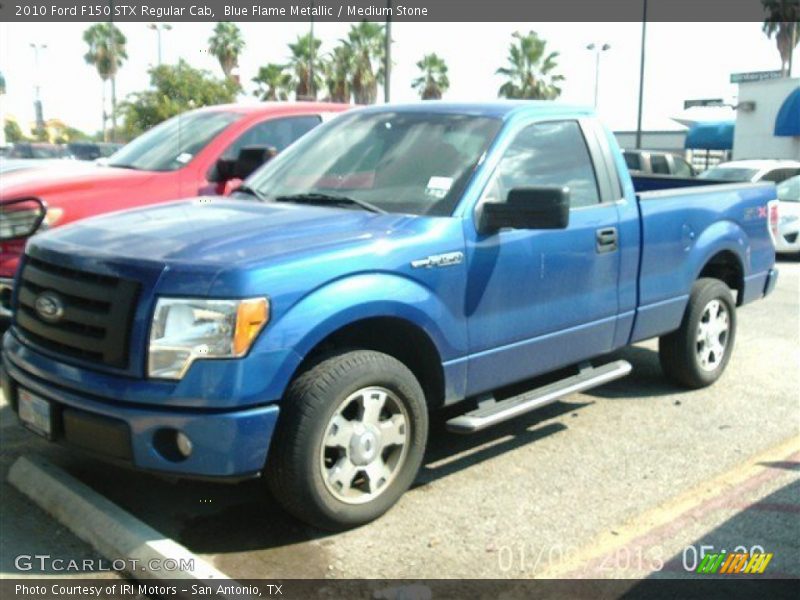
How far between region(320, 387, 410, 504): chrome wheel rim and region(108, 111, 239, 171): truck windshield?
391cm

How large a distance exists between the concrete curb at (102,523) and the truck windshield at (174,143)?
3.35 metres

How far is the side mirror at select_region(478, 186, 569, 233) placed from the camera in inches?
165

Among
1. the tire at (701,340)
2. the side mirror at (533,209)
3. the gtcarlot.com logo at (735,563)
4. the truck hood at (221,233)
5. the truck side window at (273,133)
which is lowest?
the gtcarlot.com logo at (735,563)

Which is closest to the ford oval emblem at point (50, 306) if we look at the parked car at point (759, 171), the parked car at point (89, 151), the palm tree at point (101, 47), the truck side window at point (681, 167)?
the parked car at point (759, 171)

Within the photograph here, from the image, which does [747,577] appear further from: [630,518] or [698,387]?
[698,387]

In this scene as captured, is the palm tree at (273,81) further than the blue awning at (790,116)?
Yes

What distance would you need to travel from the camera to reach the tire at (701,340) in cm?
607

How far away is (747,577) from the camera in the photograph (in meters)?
3.65

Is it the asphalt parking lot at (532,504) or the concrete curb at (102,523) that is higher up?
the concrete curb at (102,523)

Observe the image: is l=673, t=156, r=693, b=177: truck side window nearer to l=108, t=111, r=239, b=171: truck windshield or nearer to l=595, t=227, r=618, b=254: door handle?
l=108, t=111, r=239, b=171: truck windshield

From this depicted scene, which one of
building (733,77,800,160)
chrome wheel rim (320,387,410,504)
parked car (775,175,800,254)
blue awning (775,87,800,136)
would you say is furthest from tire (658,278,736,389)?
building (733,77,800,160)

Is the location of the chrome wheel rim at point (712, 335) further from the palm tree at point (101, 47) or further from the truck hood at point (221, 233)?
the palm tree at point (101, 47)

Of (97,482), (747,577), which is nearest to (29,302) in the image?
(97,482)
